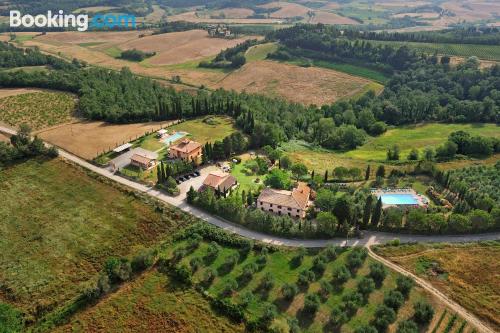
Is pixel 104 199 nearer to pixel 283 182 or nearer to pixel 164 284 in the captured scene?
pixel 164 284

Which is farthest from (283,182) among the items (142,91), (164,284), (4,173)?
(142,91)

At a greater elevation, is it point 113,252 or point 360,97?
point 360,97

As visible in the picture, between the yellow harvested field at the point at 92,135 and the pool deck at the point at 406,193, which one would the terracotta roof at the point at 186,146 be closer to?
the yellow harvested field at the point at 92,135

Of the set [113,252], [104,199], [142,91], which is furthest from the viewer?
[142,91]

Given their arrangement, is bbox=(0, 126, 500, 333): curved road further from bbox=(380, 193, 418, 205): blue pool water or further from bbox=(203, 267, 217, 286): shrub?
bbox=(203, 267, 217, 286): shrub

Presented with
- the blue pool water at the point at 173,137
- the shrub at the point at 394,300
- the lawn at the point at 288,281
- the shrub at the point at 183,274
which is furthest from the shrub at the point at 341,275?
the blue pool water at the point at 173,137

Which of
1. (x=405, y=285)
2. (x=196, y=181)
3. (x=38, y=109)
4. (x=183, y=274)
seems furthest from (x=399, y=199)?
(x=38, y=109)
